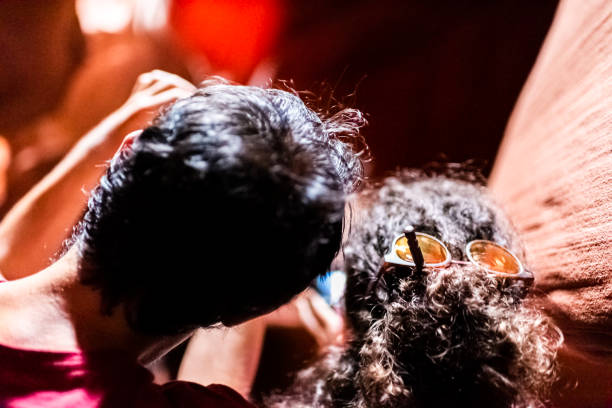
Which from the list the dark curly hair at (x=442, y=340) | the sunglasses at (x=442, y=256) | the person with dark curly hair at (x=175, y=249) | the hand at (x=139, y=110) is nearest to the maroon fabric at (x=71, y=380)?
the person with dark curly hair at (x=175, y=249)

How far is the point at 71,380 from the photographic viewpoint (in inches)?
31.4

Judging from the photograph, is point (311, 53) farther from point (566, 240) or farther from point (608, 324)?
point (608, 324)

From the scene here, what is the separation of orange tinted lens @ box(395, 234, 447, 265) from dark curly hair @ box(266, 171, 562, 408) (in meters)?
0.03

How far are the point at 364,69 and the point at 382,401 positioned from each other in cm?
155

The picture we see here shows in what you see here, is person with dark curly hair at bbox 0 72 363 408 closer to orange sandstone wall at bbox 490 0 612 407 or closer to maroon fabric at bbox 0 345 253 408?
maroon fabric at bbox 0 345 253 408

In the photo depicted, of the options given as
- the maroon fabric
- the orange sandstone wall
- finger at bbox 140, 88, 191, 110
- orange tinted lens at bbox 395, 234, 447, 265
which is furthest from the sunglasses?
finger at bbox 140, 88, 191, 110

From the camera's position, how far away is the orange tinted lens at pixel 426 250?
969mm

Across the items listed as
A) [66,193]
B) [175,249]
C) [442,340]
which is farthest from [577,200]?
[66,193]

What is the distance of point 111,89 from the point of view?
5.42 feet

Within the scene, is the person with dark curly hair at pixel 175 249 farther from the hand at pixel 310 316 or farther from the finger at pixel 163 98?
the hand at pixel 310 316

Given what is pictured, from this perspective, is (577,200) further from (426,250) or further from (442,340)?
(442,340)

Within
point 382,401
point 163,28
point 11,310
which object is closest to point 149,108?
point 11,310

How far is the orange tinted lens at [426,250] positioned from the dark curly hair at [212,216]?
0.70 ft

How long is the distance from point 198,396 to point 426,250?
516mm
